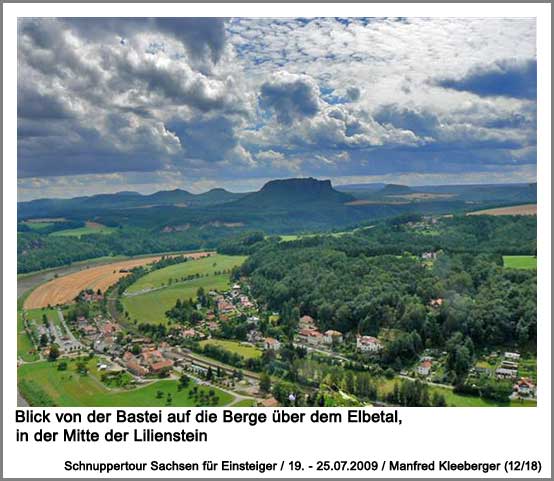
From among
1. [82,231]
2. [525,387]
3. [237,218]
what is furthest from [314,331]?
[82,231]

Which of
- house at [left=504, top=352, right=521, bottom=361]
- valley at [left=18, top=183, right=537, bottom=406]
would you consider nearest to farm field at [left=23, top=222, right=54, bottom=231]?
valley at [left=18, top=183, right=537, bottom=406]

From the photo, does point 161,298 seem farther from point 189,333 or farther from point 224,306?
point 189,333

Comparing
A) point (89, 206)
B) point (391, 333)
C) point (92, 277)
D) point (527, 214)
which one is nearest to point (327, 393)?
point (391, 333)

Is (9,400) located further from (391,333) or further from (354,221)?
(354,221)

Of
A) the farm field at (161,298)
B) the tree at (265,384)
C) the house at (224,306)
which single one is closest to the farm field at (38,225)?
the farm field at (161,298)

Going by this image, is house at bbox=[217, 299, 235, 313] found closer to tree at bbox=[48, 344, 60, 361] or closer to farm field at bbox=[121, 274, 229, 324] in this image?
farm field at bbox=[121, 274, 229, 324]

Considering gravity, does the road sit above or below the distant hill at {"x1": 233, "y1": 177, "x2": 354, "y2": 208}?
below
